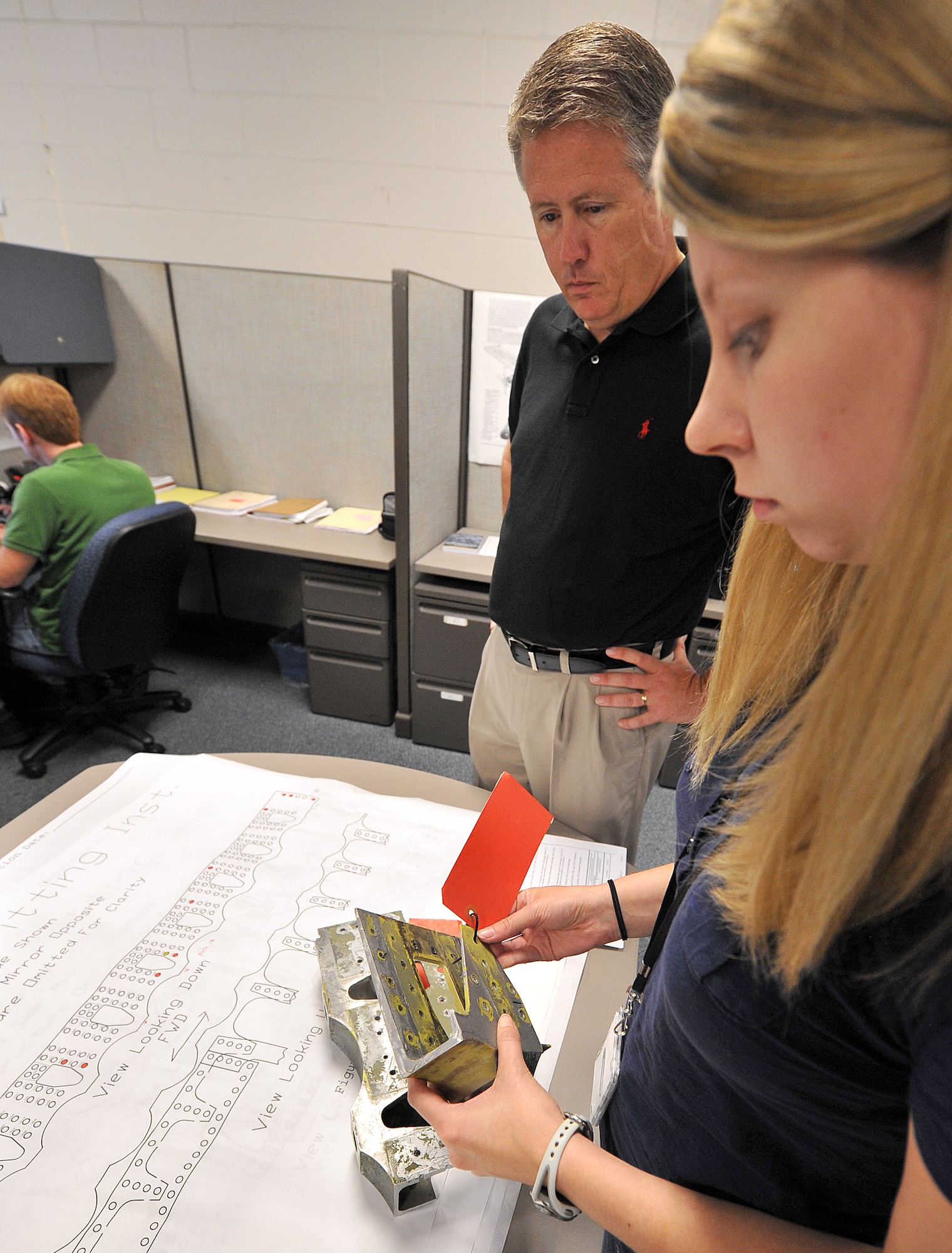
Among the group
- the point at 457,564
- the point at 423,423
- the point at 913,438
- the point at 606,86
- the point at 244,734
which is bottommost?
the point at 244,734

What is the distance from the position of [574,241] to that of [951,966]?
3.18 ft

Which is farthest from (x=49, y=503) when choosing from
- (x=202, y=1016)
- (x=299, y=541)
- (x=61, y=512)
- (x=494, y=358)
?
(x=202, y=1016)

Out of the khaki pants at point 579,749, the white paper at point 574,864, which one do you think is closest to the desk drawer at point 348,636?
the khaki pants at point 579,749

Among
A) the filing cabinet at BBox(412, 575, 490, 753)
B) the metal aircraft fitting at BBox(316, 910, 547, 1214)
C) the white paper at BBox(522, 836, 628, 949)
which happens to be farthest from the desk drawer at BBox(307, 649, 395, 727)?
the metal aircraft fitting at BBox(316, 910, 547, 1214)

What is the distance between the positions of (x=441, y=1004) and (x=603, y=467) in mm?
775

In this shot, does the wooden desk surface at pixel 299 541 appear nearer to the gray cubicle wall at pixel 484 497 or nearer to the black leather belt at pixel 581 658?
the gray cubicle wall at pixel 484 497

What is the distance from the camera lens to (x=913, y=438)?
28cm

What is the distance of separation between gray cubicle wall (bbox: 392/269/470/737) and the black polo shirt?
34.3 inches

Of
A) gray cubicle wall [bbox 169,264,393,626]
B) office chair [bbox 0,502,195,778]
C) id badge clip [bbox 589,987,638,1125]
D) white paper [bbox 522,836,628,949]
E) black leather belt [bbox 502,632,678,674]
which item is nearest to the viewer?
id badge clip [bbox 589,987,638,1125]

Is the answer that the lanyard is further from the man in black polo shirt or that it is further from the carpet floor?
the carpet floor

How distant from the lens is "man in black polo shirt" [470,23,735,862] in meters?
0.90

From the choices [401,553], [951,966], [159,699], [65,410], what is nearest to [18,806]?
[159,699]

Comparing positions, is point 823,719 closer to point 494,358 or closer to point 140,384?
point 494,358

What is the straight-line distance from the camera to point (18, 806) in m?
2.05
